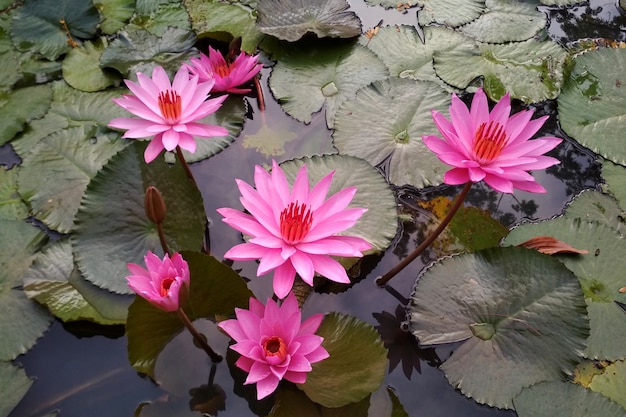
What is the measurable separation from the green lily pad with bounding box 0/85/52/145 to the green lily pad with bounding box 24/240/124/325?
0.79 m

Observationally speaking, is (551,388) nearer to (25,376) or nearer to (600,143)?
(600,143)

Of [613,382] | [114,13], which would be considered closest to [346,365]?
[613,382]

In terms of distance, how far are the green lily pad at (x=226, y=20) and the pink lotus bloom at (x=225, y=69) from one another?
1.30 feet

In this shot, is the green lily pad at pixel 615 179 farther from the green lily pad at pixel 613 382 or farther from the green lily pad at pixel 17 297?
the green lily pad at pixel 17 297

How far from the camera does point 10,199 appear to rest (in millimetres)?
2176

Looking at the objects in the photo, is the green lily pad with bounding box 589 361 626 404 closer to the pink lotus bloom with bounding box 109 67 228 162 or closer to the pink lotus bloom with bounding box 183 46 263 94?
the pink lotus bloom with bounding box 109 67 228 162

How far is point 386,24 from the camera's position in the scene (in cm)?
306

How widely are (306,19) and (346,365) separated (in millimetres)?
1947

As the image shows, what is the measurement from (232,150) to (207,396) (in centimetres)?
117

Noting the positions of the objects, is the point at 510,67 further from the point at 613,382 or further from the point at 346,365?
the point at 346,365

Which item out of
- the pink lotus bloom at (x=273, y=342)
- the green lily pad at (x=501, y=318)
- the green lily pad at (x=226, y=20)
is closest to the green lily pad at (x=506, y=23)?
the green lily pad at (x=226, y=20)

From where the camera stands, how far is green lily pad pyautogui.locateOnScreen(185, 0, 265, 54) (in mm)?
2863

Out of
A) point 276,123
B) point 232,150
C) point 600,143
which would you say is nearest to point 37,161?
point 232,150

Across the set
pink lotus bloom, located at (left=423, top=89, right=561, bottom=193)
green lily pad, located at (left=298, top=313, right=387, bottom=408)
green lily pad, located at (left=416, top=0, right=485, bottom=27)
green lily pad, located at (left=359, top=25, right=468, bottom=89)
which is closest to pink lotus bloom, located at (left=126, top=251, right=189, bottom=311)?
green lily pad, located at (left=298, top=313, right=387, bottom=408)
